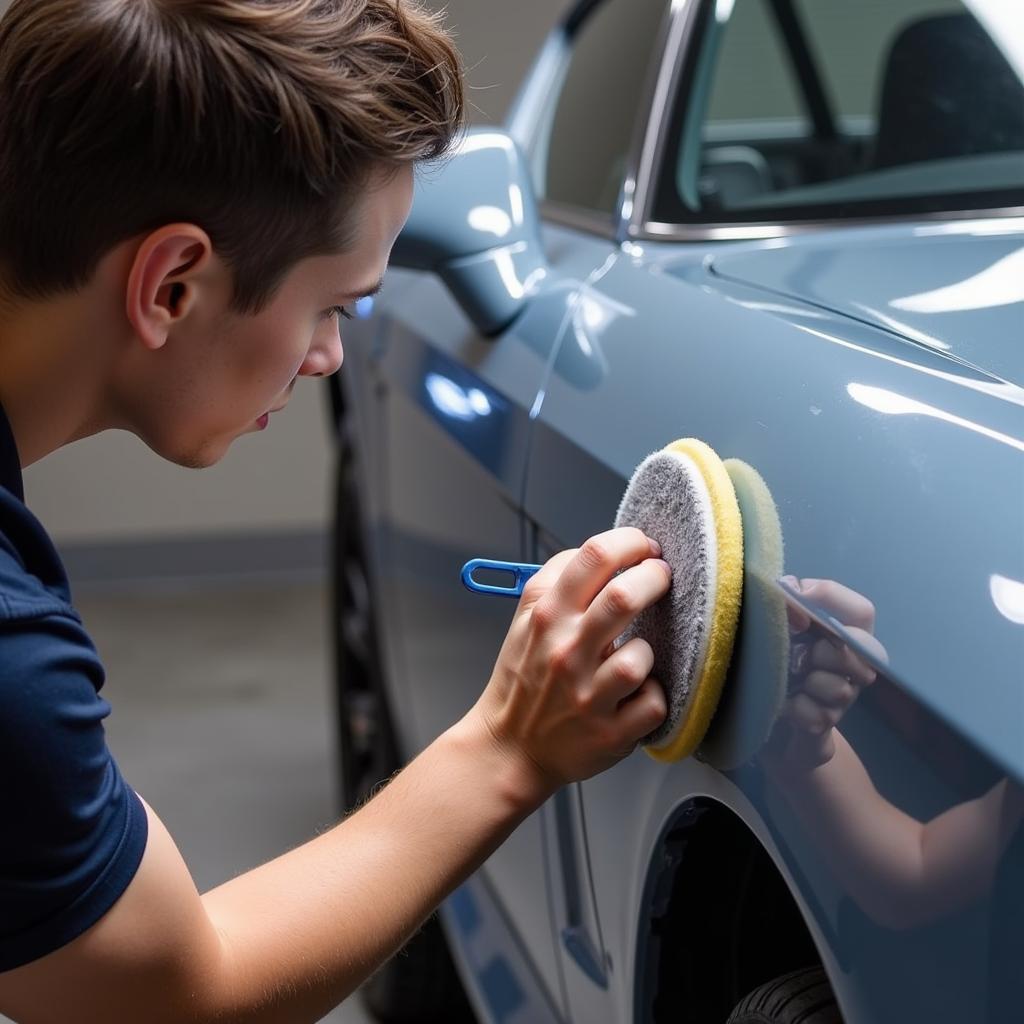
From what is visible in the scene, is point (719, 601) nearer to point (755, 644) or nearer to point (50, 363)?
point (755, 644)

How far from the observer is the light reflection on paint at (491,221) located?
139 centimetres

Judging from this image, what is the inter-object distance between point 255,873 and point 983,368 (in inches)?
20.8

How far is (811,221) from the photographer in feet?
4.36

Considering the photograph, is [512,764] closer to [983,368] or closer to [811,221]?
[983,368]

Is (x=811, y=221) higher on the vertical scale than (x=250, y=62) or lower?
lower

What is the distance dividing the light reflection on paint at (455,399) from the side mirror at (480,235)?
64 millimetres

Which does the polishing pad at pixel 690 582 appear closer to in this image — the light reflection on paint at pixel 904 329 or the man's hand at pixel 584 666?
the man's hand at pixel 584 666

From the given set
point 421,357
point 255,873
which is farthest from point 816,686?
point 421,357

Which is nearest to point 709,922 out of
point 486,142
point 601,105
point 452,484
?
point 452,484

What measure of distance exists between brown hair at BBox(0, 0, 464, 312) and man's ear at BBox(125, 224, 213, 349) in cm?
1

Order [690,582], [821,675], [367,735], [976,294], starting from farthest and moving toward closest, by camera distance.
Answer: [367,735], [976,294], [690,582], [821,675]

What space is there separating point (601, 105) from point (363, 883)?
43.4 inches

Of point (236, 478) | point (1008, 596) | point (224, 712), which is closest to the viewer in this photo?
point (1008, 596)

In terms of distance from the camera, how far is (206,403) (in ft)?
3.03
